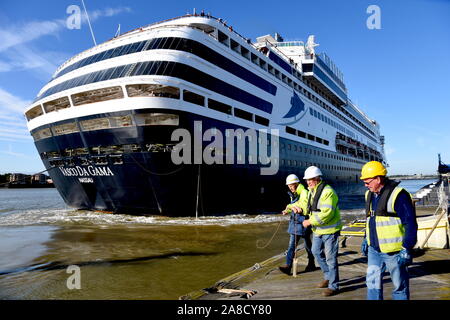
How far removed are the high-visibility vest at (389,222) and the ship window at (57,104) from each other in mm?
15030

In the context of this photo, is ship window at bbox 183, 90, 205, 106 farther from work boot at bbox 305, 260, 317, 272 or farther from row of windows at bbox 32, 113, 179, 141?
work boot at bbox 305, 260, 317, 272

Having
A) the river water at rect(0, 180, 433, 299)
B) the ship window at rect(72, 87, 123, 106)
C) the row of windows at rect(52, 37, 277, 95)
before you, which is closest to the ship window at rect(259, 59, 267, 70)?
the row of windows at rect(52, 37, 277, 95)

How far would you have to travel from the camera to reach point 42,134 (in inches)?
604

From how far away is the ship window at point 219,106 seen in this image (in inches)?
540

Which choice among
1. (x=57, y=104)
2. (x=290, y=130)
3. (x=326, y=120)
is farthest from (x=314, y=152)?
(x=57, y=104)

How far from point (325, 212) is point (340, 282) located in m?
1.28

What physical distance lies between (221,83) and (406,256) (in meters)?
13.1

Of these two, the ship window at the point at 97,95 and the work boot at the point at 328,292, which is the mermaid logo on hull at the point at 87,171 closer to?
the ship window at the point at 97,95

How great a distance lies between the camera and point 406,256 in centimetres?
254

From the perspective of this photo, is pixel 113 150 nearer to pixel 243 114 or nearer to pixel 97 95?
pixel 97 95

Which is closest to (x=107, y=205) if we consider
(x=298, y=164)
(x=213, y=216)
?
(x=213, y=216)

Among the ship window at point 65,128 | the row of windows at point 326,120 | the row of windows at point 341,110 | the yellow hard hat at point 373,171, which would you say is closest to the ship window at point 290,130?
the row of windows at point 326,120

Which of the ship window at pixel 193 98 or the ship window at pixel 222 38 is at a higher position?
the ship window at pixel 222 38
